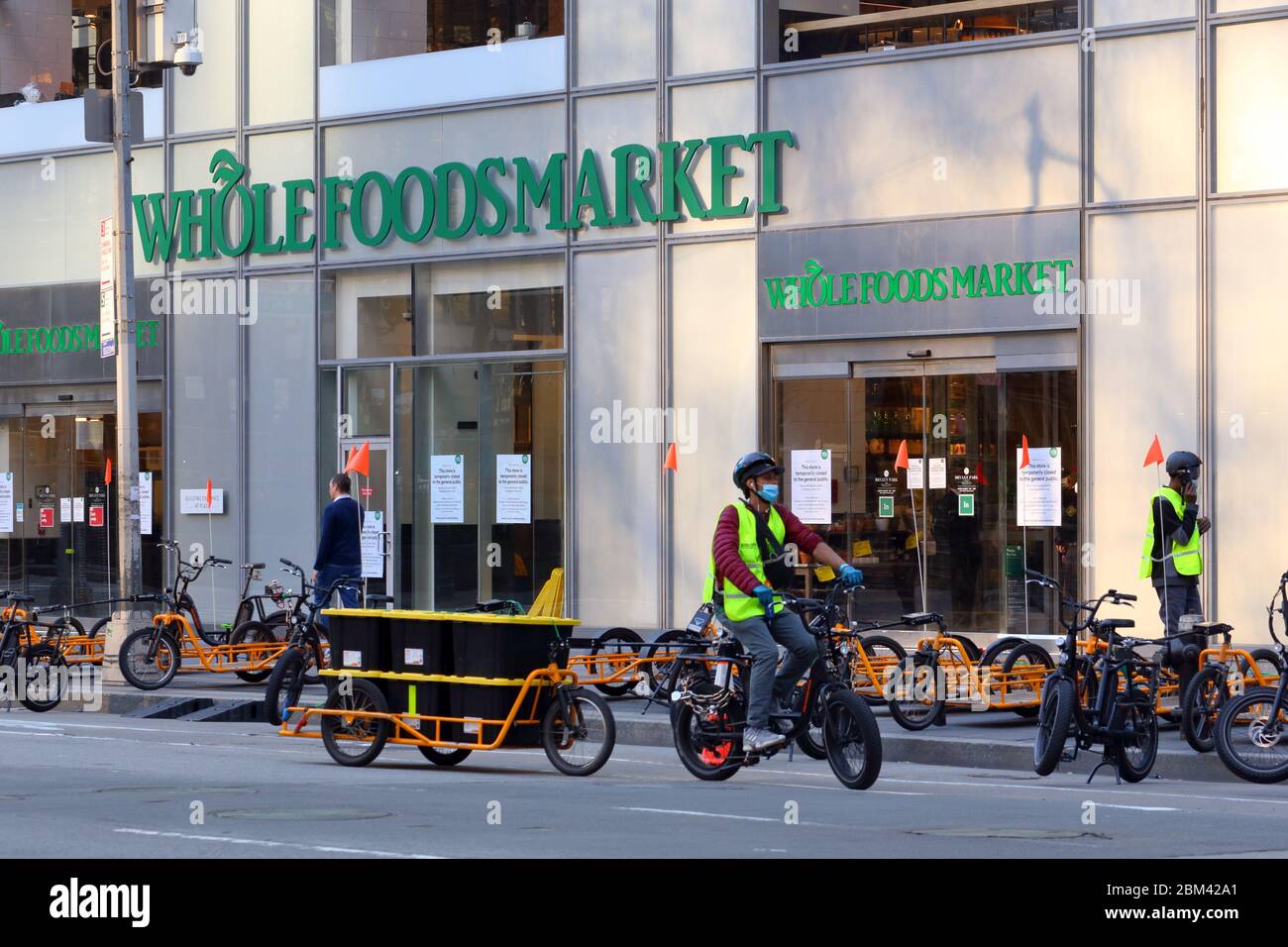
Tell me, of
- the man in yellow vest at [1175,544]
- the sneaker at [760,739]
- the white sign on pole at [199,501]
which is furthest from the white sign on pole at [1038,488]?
the white sign on pole at [199,501]

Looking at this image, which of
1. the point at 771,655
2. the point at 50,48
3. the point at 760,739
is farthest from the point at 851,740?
the point at 50,48

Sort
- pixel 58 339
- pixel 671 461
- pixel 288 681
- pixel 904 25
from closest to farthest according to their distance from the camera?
pixel 288 681 < pixel 904 25 < pixel 671 461 < pixel 58 339

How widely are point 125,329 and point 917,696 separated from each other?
9.55 metres

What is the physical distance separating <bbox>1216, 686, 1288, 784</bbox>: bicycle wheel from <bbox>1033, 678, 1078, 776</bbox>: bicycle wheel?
1.16 metres

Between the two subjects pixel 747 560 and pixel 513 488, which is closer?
pixel 747 560

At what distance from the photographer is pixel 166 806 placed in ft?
37.6

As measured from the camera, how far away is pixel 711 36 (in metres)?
23.3

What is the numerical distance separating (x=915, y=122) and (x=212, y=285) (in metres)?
10.3

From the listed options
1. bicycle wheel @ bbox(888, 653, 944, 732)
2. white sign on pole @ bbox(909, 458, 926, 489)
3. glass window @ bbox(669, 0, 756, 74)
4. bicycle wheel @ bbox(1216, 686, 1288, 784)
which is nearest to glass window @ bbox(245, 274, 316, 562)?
glass window @ bbox(669, 0, 756, 74)

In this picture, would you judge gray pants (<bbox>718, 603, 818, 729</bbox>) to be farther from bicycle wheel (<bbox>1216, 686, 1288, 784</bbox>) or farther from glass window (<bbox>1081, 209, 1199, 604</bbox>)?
glass window (<bbox>1081, 209, 1199, 604</bbox>)

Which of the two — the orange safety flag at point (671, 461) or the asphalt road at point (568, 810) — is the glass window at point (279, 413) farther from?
the asphalt road at point (568, 810)

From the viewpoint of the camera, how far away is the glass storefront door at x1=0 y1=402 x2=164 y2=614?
93.5 feet

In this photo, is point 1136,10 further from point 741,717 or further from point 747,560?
point 741,717

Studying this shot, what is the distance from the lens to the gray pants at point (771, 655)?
12758 millimetres
